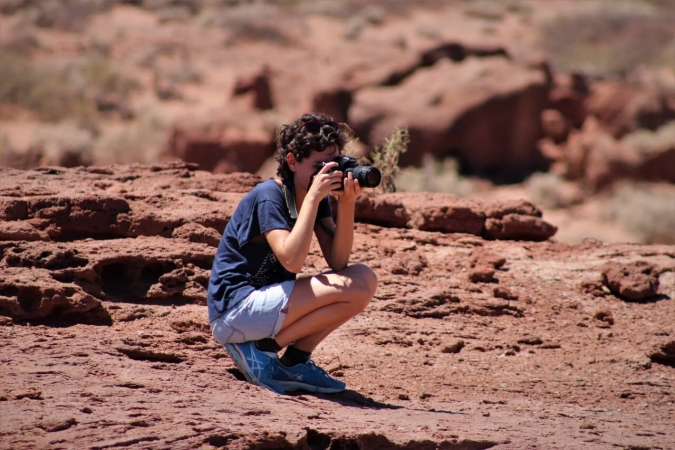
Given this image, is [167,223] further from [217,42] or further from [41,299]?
[217,42]

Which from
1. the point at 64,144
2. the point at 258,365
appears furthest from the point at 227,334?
the point at 64,144

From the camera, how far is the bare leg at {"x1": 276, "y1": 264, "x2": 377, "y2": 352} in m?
3.74

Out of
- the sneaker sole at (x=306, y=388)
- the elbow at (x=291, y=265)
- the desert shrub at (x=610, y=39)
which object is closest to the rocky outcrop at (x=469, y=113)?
the desert shrub at (x=610, y=39)

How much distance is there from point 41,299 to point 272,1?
31975 millimetres

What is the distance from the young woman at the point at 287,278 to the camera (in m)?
3.73

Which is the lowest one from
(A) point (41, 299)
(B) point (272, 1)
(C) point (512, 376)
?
(C) point (512, 376)

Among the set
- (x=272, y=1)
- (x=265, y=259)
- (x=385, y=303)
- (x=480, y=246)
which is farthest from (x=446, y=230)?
(x=272, y=1)

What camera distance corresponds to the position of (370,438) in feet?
10.5

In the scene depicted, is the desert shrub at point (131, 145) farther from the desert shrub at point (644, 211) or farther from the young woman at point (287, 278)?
the young woman at point (287, 278)

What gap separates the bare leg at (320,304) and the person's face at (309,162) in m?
0.47

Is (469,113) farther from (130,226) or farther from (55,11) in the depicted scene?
(55,11)

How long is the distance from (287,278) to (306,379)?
48 cm

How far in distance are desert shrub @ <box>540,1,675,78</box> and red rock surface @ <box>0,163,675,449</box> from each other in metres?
20.0

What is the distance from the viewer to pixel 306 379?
3.85 m
